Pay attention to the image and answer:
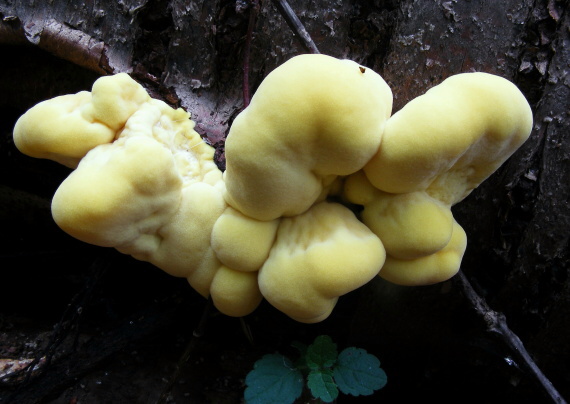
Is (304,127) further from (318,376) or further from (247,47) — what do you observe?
(318,376)

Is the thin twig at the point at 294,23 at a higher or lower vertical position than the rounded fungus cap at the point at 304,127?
higher

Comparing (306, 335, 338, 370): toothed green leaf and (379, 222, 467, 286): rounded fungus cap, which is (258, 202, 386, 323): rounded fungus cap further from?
(306, 335, 338, 370): toothed green leaf

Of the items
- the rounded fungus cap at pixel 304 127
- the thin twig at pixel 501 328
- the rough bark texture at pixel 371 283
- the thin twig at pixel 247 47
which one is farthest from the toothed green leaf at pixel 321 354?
the thin twig at pixel 247 47

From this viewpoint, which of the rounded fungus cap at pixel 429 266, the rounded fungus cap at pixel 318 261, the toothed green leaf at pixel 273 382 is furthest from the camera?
the toothed green leaf at pixel 273 382

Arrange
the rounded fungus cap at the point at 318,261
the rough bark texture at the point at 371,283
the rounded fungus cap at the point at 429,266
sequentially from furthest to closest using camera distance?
the rough bark texture at the point at 371,283 → the rounded fungus cap at the point at 429,266 → the rounded fungus cap at the point at 318,261

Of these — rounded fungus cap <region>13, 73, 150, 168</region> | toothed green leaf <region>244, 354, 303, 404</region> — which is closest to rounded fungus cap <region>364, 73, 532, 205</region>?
rounded fungus cap <region>13, 73, 150, 168</region>

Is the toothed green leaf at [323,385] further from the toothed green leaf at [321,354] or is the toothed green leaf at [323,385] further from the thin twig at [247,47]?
the thin twig at [247,47]
